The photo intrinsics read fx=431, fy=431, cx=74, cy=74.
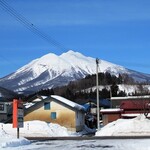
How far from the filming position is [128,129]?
4294cm

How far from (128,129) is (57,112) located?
50.3ft

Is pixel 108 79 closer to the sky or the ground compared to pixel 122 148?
closer to the sky

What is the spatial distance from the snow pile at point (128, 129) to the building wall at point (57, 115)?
458 inches

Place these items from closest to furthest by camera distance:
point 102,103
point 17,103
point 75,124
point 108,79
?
point 17,103
point 75,124
point 102,103
point 108,79

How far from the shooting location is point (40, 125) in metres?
49.4

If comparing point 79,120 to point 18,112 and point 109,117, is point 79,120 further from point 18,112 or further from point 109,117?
point 18,112

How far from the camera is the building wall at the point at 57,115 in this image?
55.6 metres

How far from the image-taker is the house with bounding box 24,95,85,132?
55.6 m

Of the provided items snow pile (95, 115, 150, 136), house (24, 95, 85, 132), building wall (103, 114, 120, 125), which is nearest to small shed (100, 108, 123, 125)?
building wall (103, 114, 120, 125)

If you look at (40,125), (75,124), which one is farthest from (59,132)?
(75,124)

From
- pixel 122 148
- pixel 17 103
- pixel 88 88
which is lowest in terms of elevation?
pixel 122 148

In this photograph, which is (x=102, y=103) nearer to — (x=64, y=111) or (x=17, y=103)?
(x=64, y=111)

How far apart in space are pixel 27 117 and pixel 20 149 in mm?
35837

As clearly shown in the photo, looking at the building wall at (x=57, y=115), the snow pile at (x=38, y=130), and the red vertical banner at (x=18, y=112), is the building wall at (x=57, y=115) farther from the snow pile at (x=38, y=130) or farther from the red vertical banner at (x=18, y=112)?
the red vertical banner at (x=18, y=112)
